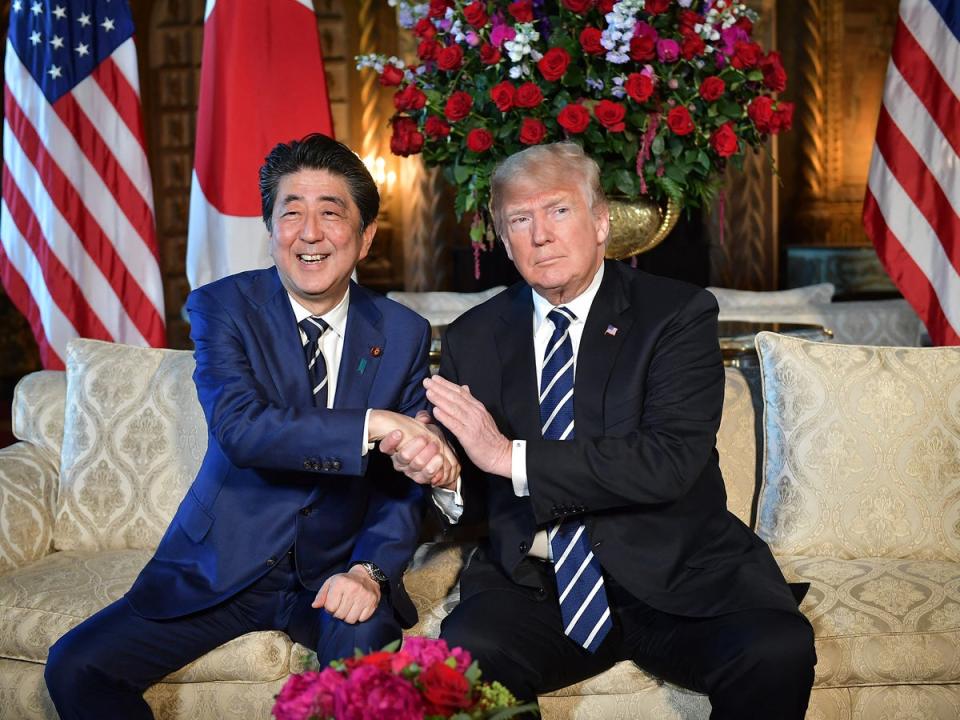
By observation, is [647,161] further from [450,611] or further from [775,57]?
[450,611]

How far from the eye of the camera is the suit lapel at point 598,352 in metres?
2.50

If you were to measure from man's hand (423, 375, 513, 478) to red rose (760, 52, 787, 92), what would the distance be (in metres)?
1.64

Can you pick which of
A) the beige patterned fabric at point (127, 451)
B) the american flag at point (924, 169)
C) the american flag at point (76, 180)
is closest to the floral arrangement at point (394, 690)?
the beige patterned fabric at point (127, 451)

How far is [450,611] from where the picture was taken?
2.65 m

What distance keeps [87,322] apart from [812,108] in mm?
6664

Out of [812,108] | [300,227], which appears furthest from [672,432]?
[812,108]

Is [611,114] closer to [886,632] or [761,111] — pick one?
[761,111]

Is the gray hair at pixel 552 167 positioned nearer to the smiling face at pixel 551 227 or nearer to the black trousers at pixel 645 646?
the smiling face at pixel 551 227

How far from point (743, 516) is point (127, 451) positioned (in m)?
1.76

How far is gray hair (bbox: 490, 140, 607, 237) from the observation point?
99.0 inches

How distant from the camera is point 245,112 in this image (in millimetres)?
4062

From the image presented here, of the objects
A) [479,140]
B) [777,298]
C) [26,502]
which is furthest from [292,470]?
[777,298]

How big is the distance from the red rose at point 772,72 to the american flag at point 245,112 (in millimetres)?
1602

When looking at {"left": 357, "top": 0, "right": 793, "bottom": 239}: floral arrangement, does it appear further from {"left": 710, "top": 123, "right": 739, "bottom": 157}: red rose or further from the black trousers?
the black trousers
